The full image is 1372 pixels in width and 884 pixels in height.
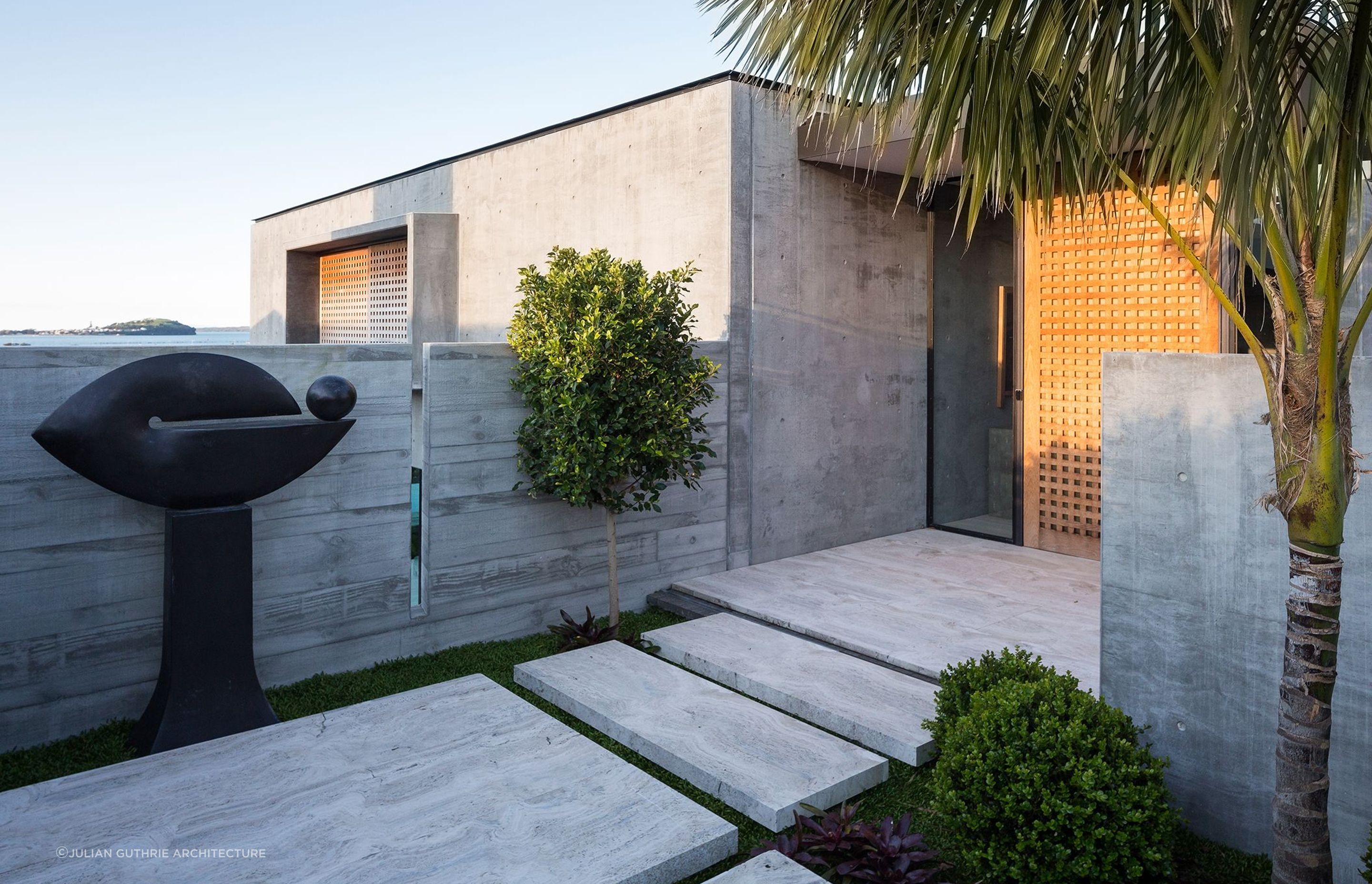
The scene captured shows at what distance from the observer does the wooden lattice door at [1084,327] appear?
6.12 meters

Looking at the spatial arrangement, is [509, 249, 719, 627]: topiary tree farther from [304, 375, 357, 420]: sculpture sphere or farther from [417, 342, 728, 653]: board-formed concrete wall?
[304, 375, 357, 420]: sculpture sphere

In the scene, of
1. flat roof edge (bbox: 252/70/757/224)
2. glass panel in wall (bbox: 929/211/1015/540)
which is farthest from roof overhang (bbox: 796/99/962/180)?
glass panel in wall (bbox: 929/211/1015/540)

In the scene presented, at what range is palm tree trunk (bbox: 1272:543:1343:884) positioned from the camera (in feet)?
7.07

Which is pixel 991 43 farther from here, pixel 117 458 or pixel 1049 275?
pixel 1049 275

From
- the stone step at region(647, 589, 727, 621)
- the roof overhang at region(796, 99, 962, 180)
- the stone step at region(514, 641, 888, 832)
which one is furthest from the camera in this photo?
the roof overhang at region(796, 99, 962, 180)

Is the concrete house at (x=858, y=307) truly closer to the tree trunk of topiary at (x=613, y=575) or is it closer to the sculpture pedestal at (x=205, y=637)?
the tree trunk of topiary at (x=613, y=575)

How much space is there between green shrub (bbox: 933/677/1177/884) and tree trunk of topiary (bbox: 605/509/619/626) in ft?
9.03

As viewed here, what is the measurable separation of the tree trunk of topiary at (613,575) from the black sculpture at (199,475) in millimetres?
1797

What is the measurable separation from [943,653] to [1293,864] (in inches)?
96.0

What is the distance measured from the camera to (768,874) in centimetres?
277

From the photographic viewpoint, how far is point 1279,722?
7.41 feet

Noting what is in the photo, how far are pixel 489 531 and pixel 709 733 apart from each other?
1957mm

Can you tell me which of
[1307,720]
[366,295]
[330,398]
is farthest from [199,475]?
[366,295]

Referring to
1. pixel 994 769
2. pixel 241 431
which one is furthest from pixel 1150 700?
pixel 241 431
